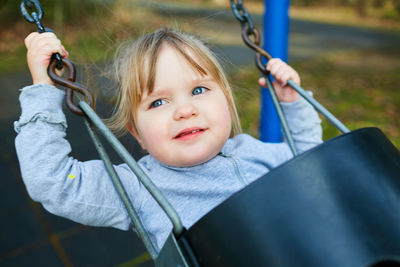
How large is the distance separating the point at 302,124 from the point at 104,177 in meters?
0.62

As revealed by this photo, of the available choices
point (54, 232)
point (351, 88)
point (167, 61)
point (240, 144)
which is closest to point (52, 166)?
point (167, 61)

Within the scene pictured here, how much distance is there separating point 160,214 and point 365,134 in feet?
1.60

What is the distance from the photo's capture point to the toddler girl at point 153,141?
0.85m

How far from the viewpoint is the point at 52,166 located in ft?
2.79

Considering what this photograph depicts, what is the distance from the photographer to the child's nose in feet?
2.94

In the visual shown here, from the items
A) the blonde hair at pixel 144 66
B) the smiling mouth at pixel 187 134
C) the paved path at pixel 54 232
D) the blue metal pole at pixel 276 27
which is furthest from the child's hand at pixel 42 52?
the blue metal pole at pixel 276 27

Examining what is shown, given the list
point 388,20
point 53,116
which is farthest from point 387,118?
point 388,20

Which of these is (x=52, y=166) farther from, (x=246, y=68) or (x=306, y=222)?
(x=246, y=68)

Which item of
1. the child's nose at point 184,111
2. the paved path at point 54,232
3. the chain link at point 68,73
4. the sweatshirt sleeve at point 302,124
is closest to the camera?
the chain link at point 68,73

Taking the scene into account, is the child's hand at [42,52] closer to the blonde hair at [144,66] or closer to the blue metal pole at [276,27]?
the blonde hair at [144,66]

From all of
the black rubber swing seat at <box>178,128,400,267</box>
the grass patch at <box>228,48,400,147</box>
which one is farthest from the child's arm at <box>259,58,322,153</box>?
the grass patch at <box>228,48,400,147</box>

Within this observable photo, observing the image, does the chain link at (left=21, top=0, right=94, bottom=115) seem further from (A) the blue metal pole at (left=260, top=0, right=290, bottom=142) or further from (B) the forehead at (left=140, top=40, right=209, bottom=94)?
(A) the blue metal pole at (left=260, top=0, right=290, bottom=142)

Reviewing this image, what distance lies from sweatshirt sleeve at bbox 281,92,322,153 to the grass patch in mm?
1230

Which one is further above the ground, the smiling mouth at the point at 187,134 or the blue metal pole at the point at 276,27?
the blue metal pole at the point at 276,27
